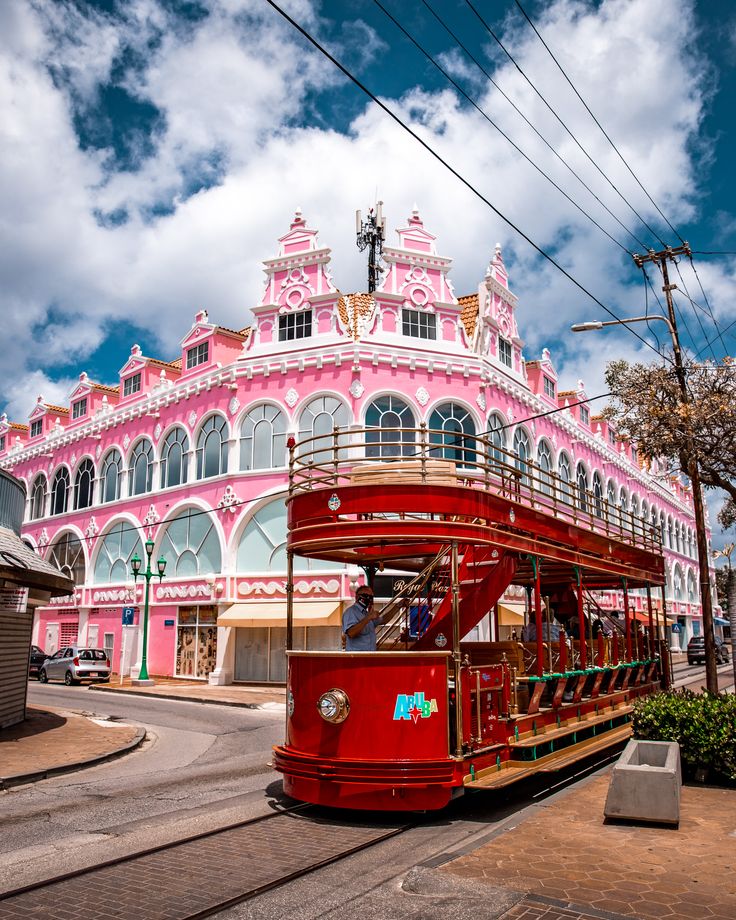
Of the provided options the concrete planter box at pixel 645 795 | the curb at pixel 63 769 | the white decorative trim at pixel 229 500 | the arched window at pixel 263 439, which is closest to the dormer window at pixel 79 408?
the arched window at pixel 263 439

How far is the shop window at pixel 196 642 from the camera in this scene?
30.5m

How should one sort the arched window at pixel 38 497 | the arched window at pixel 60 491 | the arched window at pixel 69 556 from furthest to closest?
the arched window at pixel 38 497 < the arched window at pixel 60 491 < the arched window at pixel 69 556

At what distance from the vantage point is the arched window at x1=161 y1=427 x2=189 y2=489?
1305 inches

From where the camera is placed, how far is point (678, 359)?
52.7 feet

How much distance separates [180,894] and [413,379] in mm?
24011

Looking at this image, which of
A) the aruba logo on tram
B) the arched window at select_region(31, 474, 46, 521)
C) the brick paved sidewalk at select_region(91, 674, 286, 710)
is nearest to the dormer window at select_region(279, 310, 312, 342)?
the brick paved sidewalk at select_region(91, 674, 286, 710)

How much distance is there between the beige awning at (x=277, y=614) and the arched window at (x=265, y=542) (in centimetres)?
128

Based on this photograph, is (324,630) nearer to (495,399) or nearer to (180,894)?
(495,399)

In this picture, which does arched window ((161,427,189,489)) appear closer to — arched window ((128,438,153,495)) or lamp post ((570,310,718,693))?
arched window ((128,438,153,495))

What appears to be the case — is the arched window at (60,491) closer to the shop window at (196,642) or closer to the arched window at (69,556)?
the arched window at (69,556)

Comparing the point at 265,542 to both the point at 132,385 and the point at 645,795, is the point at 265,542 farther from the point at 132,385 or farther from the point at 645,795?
the point at 645,795

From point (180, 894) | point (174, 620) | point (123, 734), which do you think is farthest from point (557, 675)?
point (174, 620)

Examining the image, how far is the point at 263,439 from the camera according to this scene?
3030 centimetres

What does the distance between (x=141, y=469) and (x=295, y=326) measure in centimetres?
1026
